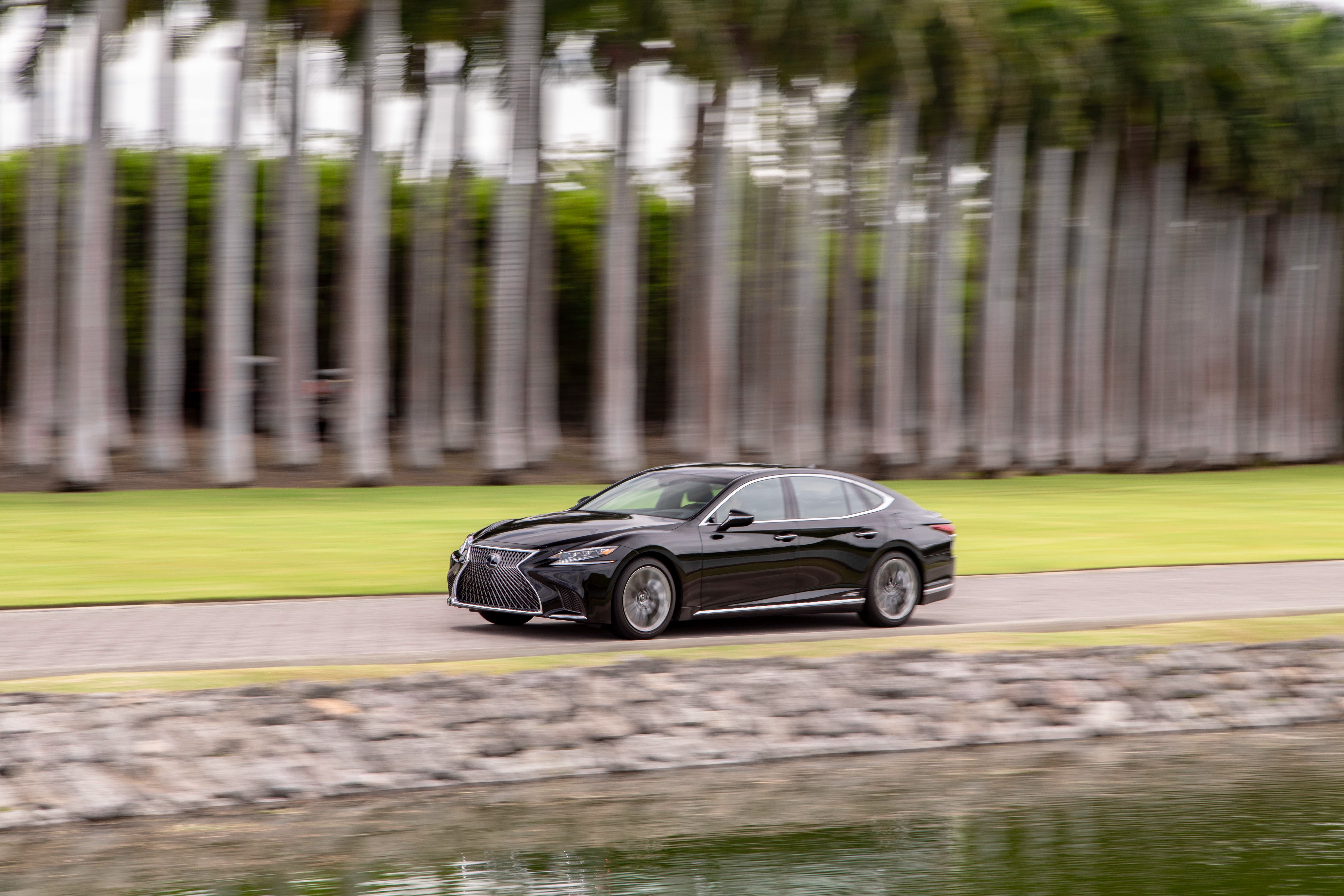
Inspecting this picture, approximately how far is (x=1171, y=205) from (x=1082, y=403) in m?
6.71

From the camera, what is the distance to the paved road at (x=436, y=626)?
10.8 m

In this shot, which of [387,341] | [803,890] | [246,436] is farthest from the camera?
[387,341]

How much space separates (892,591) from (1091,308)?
33.4 m

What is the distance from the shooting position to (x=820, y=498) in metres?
13.1

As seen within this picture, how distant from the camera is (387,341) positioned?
36844mm

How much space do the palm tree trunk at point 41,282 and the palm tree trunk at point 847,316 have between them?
18867 mm

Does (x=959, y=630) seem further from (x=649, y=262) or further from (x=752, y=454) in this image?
(x=649, y=262)

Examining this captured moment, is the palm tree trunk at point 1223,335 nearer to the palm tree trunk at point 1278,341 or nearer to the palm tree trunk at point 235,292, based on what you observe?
the palm tree trunk at point 1278,341

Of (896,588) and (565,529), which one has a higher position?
(565,529)

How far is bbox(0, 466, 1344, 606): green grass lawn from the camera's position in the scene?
16234 mm

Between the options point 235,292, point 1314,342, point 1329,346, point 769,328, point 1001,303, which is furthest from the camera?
point 1329,346

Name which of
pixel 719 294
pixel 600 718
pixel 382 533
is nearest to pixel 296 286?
pixel 719 294

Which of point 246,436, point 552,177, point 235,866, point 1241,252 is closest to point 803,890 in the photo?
point 235,866

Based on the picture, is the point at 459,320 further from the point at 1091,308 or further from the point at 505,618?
the point at 505,618
